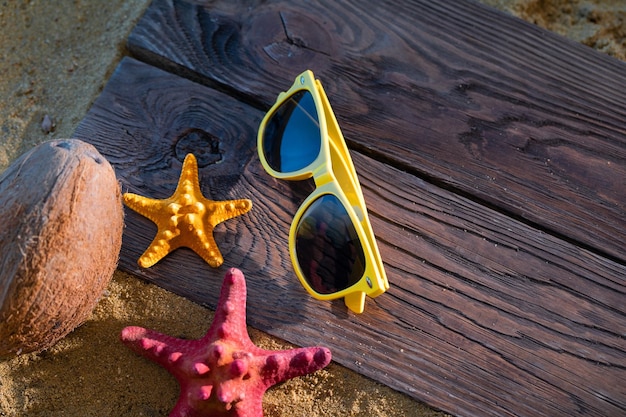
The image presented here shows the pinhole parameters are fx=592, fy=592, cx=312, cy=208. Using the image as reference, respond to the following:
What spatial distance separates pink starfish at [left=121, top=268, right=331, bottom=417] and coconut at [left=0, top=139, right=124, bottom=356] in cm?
19

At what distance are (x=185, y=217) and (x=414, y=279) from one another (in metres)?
0.63

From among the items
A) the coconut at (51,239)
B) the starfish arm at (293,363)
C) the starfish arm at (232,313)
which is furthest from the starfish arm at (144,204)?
the starfish arm at (293,363)

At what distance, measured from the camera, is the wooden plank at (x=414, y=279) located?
4.98ft

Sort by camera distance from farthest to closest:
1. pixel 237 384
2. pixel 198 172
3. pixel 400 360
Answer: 1. pixel 198 172
2. pixel 400 360
3. pixel 237 384

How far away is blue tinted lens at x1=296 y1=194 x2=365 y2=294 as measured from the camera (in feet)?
4.86

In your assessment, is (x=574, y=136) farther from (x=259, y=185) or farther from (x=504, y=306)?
(x=259, y=185)

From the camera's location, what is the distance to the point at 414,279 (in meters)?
1.59

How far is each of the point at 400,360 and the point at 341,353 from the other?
0.15m

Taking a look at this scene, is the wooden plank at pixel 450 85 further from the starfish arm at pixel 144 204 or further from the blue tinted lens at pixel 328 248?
the starfish arm at pixel 144 204

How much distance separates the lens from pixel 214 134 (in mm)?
1687

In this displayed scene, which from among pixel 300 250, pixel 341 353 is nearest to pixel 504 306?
pixel 341 353

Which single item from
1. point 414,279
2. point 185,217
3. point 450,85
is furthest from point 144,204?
point 450,85

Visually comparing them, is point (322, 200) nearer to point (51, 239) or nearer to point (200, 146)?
point (200, 146)

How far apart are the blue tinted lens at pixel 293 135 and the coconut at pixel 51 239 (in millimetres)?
440
